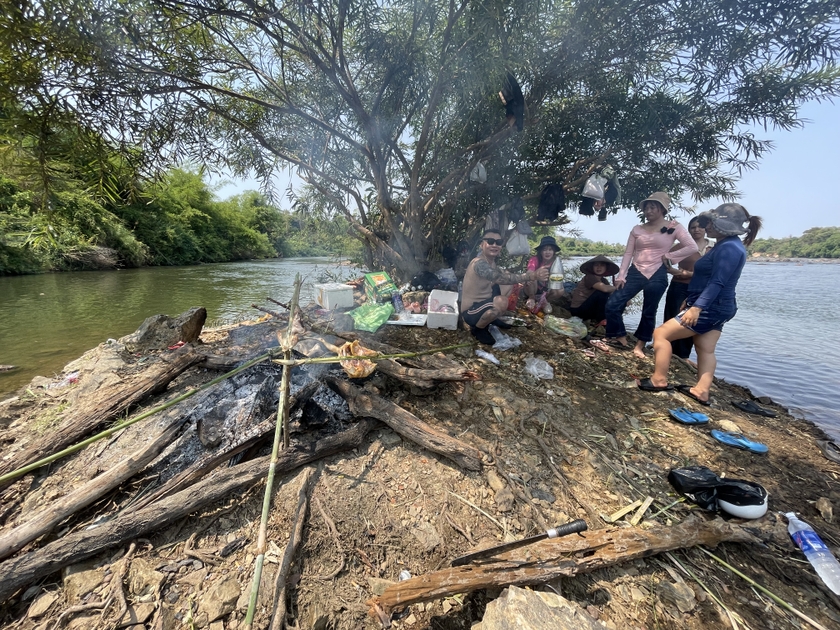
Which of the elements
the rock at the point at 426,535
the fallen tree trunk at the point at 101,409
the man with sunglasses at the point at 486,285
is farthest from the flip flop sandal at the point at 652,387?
the fallen tree trunk at the point at 101,409

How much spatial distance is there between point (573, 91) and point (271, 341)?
644 centimetres

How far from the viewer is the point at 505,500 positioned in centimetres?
212

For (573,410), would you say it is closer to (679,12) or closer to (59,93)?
(679,12)

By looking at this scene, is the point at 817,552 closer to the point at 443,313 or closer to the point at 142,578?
the point at 443,313

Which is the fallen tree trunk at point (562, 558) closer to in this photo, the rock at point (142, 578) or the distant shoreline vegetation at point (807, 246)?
the rock at point (142, 578)

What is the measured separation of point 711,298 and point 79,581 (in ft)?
15.8

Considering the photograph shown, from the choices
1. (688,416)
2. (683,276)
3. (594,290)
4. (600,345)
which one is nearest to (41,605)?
(688,416)

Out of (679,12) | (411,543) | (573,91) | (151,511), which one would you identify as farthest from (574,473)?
(573,91)

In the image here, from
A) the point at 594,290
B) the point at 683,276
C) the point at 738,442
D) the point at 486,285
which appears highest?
the point at 683,276

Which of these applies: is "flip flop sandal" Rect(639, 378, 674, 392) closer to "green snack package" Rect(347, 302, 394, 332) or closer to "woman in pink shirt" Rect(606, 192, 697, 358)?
"woman in pink shirt" Rect(606, 192, 697, 358)

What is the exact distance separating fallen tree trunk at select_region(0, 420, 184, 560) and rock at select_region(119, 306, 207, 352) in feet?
6.36

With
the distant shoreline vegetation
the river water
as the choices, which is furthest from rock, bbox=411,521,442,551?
the distant shoreline vegetation

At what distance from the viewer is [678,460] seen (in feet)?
8.38

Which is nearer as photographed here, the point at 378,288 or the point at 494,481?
the point at 494,481
